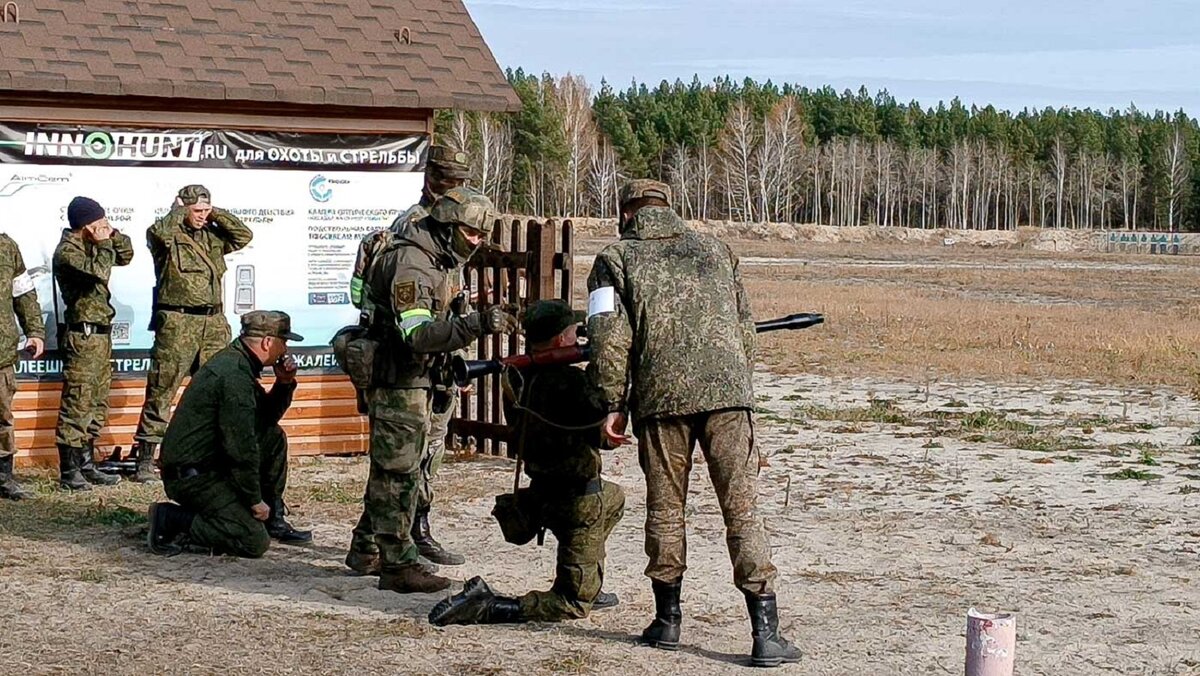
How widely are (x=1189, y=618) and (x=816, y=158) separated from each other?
114530 mm

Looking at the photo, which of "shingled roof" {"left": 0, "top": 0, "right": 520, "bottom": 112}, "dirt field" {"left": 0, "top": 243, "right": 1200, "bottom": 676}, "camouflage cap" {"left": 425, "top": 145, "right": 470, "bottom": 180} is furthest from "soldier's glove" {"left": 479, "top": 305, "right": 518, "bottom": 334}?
"shingled roof" {"left": 0, "top": 0, "right": 520, "bottom": 112}

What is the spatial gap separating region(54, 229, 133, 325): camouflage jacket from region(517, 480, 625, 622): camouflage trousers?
4.93 m

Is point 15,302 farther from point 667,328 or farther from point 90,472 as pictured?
point 667,328

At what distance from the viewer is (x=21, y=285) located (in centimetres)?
1055

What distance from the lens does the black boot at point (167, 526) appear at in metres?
8.68

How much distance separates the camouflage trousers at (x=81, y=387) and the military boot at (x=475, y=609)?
4.61 m

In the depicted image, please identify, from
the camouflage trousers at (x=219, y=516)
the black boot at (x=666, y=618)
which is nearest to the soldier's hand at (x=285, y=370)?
the camouflage trousers at (x=219, y=516)

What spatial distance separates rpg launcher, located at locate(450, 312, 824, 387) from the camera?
705 cm

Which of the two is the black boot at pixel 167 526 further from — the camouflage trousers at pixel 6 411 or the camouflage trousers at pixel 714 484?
the camouflage trousers at pixel 714 484

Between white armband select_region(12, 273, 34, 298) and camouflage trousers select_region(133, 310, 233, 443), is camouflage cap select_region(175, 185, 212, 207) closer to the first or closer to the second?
camouflage trousers select_region(133, 310, 233, 443)

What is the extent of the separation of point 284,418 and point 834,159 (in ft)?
359

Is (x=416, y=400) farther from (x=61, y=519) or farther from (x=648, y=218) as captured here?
(x=61, y=519)

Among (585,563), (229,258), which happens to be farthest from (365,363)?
(229,258)

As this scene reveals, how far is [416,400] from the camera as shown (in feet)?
24.9
